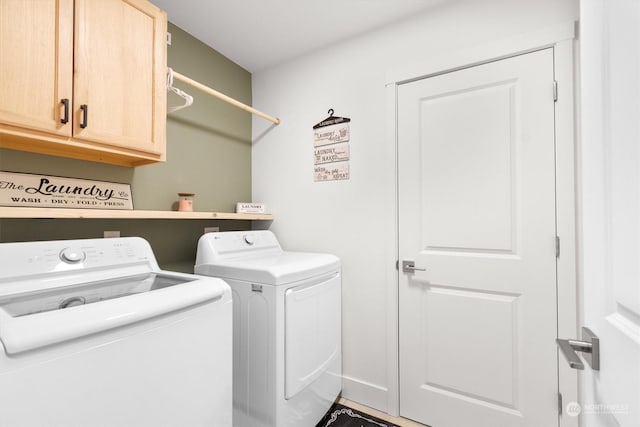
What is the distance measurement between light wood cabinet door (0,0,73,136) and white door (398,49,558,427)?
170 cm

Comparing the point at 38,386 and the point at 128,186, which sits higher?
the point at 128,186

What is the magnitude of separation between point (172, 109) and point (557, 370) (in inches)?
99.5

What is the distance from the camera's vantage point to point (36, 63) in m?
1.12

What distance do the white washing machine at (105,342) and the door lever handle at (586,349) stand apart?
1.04 meters

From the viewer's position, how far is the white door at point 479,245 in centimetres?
151

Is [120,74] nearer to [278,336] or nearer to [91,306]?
[91,306]

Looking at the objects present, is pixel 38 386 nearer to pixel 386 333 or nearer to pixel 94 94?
pixel 94 94

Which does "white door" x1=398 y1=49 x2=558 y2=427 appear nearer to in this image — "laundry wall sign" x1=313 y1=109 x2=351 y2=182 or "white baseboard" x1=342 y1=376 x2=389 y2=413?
"white baseboard" x1=342 y1=376 x2=389 y2=413

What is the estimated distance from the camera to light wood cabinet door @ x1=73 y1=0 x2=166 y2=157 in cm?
125

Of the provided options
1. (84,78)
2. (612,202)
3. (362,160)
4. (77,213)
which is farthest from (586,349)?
(84,78)

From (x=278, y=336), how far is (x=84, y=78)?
1.43 m

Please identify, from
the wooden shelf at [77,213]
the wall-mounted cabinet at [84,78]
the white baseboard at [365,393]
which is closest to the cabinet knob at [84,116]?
the wall-mounted cabinet at [84,78]

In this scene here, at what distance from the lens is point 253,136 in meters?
2.60

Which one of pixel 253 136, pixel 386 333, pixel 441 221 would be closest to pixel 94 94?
pixel 253 136
